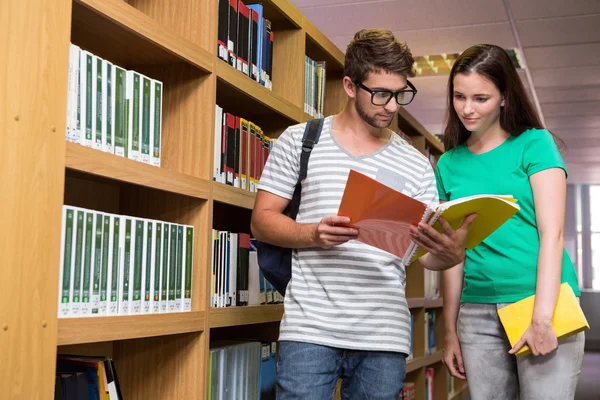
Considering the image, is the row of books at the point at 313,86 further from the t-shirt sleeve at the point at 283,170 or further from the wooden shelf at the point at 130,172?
the t-shirt sleeve at the point at 283,170

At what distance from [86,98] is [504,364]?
120 centimetres

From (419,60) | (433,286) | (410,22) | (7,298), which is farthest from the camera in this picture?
(419,60)

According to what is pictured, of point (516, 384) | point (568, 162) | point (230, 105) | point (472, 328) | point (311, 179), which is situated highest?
point (568, 162)

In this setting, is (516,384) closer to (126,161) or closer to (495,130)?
(495,130)

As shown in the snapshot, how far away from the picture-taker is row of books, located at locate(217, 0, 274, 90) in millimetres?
2258

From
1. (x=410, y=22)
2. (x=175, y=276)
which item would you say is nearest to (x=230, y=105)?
(x=175, y=276)

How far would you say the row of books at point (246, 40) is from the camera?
2258mm

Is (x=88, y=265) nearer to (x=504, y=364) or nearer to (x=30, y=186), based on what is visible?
(x=30, y=186)

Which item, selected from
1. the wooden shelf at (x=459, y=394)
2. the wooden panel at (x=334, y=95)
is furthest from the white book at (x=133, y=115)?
the wooden shelf at (x=459, y=394)

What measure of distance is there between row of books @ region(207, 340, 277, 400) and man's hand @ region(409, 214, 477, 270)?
2.85 ft

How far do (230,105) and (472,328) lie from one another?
1.24 meters

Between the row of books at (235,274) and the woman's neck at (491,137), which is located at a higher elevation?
the woman's neck at (491,137)

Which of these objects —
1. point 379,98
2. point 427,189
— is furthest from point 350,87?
point 427,189

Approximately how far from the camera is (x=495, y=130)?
1865 millimetres
